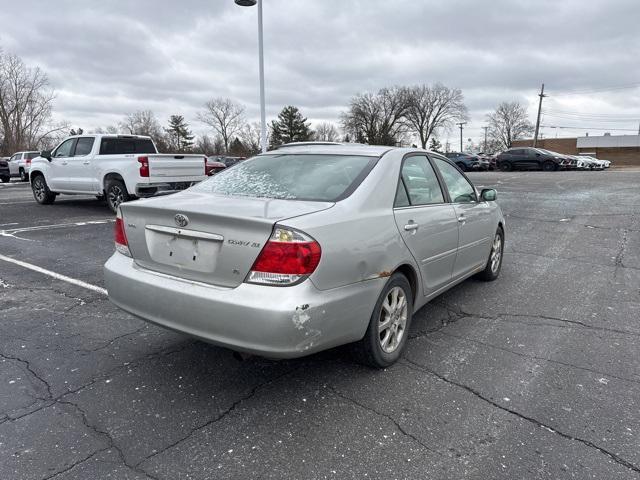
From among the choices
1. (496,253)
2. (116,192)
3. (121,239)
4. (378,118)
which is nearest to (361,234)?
(121,239)

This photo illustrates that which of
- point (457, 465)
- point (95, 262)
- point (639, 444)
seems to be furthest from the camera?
point (95, 262)

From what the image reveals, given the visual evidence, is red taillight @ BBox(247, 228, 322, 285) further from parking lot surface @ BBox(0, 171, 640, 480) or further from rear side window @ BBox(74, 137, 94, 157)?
rear side window @ BBox(74, 137, 94, 157)

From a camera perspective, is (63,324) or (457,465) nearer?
(457,465)

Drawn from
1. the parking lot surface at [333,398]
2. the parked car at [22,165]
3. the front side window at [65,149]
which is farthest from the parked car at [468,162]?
the parking lot surface at [333,398]

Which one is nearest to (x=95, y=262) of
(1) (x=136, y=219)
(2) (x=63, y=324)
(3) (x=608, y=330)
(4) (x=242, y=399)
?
(2) (x=63, y=324)

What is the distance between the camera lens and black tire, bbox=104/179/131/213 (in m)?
10.5

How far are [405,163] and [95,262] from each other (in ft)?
15.2

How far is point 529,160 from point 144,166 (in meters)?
30.0

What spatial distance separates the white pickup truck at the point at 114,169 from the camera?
1025 cm

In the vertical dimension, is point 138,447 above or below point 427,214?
below

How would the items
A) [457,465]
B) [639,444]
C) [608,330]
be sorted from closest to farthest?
[457,465] < [639,444] < [608,330]

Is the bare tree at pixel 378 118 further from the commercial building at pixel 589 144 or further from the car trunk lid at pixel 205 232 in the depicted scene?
the car trunk lid at pixel 205 232

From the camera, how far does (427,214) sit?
372cm

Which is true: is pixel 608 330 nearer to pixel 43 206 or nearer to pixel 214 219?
pixel 214 219
